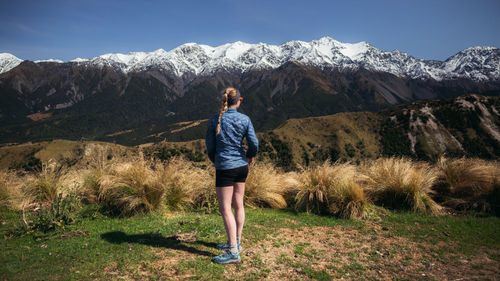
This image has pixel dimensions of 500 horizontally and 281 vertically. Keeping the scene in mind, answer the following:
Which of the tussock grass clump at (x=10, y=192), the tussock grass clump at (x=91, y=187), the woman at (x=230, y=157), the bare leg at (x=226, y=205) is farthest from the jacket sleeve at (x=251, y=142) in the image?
the tussock grass clump at (x=10, y=192)

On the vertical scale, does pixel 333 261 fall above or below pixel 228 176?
below

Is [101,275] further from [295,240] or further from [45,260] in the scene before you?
[295,240]

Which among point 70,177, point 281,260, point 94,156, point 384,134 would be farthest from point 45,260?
point 384,134

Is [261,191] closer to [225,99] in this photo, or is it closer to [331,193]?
[331,193]

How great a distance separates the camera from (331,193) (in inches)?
276

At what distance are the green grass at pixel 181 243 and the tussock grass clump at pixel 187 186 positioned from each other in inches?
22.1

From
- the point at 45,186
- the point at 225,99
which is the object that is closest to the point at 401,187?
the point at 225,99

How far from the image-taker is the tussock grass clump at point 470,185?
6848 mm

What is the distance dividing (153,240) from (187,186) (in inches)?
85.6

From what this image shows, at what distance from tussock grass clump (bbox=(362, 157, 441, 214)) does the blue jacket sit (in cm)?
510

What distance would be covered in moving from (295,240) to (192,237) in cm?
202

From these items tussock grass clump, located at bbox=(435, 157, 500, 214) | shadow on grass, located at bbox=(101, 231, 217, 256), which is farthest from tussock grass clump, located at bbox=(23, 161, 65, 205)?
tussock grass clump, located at bbox=(435, 157, 500, 214)

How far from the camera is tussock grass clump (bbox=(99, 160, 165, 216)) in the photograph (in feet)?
20.7

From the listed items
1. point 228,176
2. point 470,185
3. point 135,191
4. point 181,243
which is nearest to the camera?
point 228,176
